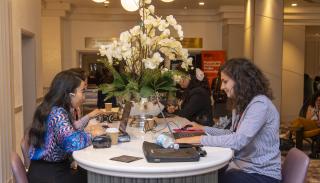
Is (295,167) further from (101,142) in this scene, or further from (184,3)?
(184,3)

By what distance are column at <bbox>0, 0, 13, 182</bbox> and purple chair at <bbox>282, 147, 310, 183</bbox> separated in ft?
9.77

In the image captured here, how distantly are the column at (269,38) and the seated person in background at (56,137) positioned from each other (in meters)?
5.11

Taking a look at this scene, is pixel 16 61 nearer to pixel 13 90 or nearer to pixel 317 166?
pixel 13 90

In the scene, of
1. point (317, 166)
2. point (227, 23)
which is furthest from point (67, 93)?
point (227, 23)

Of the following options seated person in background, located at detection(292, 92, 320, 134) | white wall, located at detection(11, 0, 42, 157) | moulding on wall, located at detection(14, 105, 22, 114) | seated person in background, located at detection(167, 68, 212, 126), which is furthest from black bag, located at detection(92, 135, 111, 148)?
seated person in background, located at detection(292, 92, 320, 134)

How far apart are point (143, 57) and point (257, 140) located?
3.38ft

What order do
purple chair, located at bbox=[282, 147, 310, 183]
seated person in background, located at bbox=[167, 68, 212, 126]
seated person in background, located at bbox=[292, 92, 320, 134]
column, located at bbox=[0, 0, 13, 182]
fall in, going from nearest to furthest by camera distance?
purple chair, located at bbox=[282, 147, 310, 183]
column, located at bbox=[0, 0, 13, 182]
seated person in background, located at bbox=[167, 68, 212, 126]
seated person in background, located at bbox=[292, 92, 320, 134]

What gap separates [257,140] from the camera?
2375 millimetres

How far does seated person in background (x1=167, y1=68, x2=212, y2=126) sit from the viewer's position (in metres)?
4.30

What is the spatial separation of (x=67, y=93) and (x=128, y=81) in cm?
47

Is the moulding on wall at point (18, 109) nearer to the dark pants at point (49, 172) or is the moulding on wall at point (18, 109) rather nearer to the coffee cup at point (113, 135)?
the dark pants at point (49, 172)

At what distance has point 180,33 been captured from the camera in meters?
2.79

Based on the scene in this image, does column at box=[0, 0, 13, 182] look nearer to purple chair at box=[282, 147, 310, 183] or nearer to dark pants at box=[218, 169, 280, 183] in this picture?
dark pants at box=[218, 169, 280, 183]

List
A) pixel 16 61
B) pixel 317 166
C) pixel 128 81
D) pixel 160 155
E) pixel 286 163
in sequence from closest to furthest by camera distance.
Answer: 1. pixel 160 155
2. pixel 286 163
3. pixel 128 81
4. pixel 16 61
5. pixel 317 166
